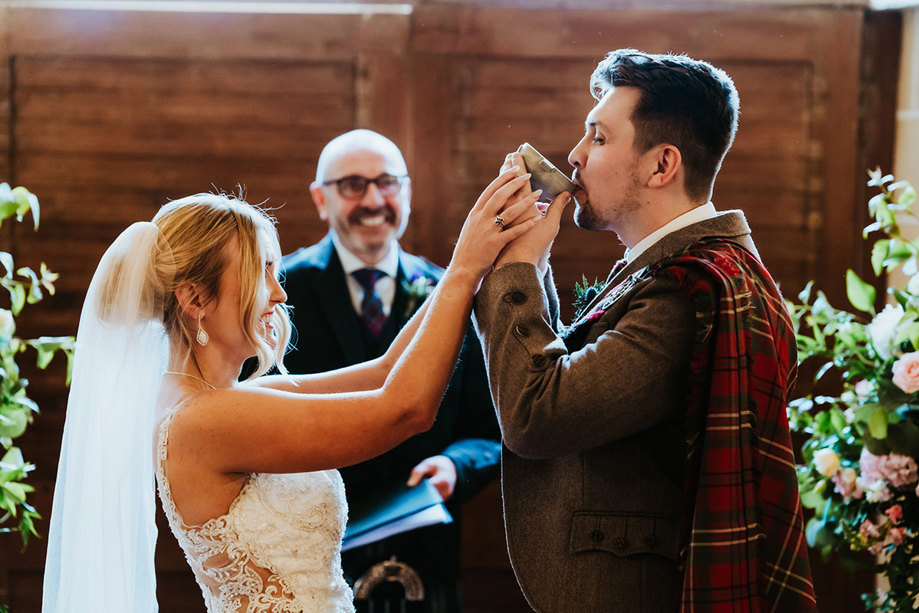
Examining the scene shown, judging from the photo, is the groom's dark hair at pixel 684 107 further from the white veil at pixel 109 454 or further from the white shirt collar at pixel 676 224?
the white veil at pixel 109 454

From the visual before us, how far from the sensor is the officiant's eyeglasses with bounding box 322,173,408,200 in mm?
2670

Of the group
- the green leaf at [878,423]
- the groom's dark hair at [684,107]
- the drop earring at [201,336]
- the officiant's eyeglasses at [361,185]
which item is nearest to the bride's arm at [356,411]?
the drop earring at [201,336]

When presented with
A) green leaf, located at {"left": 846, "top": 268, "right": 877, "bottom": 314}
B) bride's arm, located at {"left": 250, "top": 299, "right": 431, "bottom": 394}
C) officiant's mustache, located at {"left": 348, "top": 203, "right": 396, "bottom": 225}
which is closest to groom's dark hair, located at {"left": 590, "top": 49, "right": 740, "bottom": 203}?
bride's arm, located at {"left": 250, "top": 299, "right": 431, "bottom": 394}

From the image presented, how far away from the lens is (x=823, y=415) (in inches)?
91.3

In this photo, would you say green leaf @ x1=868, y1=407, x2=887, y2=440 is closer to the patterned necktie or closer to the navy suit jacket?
the navy suit jacket

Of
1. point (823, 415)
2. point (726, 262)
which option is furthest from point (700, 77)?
point (823, 415)

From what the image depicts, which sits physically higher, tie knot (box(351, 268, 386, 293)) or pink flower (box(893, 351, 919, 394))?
tie knot (box(351, 268, 386, 293))

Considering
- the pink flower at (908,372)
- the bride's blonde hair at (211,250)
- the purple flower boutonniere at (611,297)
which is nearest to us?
the purple flower boutonniere at (611,297)

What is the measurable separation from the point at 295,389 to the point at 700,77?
0.93 metres

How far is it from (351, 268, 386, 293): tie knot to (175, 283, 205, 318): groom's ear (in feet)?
3.62

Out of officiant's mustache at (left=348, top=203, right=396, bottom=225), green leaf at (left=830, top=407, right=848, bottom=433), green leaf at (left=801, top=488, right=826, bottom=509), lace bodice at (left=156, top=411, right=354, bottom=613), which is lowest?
lace bodice at (left=156, top=411, right=354, bottom=613)

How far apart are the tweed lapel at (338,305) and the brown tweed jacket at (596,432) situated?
1114mm

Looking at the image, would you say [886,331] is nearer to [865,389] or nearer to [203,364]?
[865,389]

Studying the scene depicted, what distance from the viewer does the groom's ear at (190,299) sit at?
152 cm
